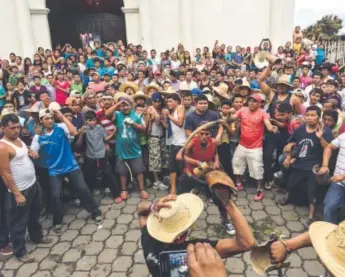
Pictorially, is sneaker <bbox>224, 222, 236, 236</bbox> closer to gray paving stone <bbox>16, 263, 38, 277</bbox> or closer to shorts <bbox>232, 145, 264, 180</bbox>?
shorts <bbox>232, 145, 264, 180</bbox>

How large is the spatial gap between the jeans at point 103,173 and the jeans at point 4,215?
158cm

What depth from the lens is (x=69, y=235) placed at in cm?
519

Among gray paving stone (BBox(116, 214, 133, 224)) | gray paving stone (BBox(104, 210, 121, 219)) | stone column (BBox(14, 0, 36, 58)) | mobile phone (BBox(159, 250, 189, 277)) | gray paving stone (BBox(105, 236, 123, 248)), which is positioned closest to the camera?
mobile phone (BBox(159, 250, 189, 277))

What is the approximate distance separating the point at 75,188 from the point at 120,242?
112cm

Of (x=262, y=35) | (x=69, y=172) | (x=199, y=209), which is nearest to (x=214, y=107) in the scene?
(x=69, y=172)

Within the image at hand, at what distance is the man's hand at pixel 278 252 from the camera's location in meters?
2.35

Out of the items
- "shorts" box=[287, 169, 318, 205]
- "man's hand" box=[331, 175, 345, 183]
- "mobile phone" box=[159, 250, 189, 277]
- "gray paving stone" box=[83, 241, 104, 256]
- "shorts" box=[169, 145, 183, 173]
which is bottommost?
"gray paving stone" box=[83, 241, 104, 256]

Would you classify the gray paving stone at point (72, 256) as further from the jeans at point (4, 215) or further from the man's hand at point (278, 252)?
the man's hand at point (278, 252)

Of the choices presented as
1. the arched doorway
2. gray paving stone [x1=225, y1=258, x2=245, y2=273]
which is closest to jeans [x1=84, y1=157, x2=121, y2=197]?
gray paving stone [x1=225, y1=258, x2=245, y2=273]

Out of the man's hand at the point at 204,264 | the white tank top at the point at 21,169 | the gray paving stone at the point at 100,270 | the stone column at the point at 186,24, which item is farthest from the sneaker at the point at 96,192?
the stone column at the point at 186,24

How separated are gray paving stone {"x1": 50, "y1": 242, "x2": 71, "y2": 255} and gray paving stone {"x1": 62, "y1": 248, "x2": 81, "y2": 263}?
3.4 inches

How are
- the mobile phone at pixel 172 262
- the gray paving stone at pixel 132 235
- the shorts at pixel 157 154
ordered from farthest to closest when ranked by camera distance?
the shorts at pixel 157 154 → the gray paving stone at pixel 132 235 → the mobile phone at pixel 172 262

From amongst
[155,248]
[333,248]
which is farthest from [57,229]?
[333,248]

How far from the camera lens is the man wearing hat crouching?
2.53m
